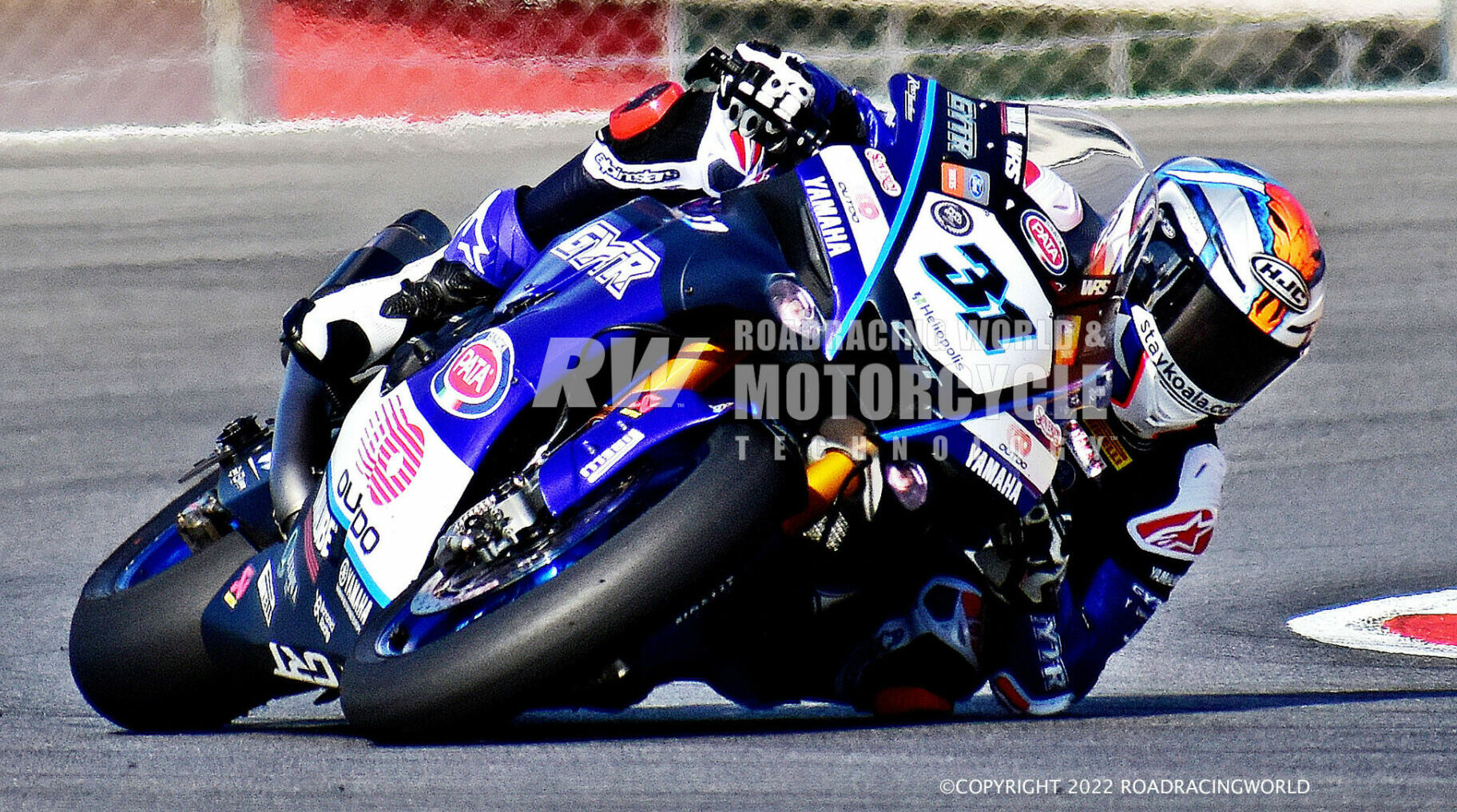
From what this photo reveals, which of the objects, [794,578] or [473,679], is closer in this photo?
[473,679]

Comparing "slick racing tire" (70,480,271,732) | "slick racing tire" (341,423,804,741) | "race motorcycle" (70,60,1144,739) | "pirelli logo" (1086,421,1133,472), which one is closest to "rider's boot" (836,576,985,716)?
"race motorcycle" (70,60,1144,739)

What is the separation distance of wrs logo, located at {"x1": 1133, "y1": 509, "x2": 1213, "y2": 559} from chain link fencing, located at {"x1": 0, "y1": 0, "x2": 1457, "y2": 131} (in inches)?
198

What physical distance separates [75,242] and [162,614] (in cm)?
420

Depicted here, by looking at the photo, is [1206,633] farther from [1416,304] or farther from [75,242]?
[75,242]

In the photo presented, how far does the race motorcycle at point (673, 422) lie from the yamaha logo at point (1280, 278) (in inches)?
23.1

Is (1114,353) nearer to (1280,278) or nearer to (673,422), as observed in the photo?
(1280,278)

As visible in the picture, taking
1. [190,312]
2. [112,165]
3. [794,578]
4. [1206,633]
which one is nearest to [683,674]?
[794,578]

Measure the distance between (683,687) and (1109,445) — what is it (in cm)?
122

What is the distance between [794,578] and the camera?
11.3 feet

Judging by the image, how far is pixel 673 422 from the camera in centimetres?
277

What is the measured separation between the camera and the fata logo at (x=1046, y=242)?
2.94 m

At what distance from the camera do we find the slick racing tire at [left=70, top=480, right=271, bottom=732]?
3590 mm

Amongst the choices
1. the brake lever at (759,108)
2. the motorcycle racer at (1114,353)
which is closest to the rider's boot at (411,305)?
the motorcycle racer at (1114,353)

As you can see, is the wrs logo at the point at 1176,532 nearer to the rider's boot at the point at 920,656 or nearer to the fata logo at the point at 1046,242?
the rider's boot at the point at 920,656
